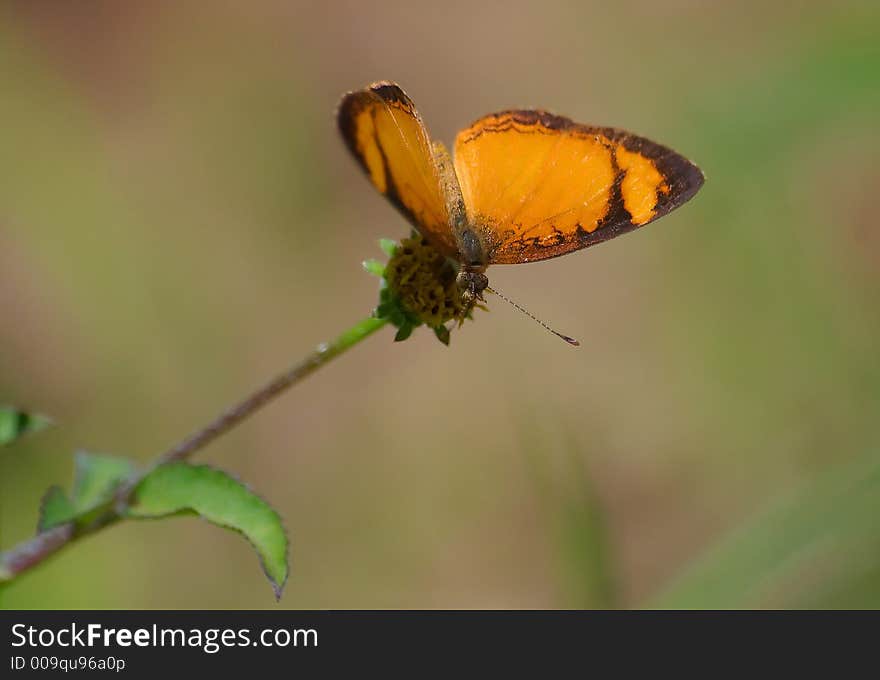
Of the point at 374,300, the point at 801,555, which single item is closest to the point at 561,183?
the point at 801,555

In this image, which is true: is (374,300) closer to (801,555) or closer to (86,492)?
(801,555)

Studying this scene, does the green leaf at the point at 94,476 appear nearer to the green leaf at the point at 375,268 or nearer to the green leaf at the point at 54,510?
the green leaf at the point at 54,510

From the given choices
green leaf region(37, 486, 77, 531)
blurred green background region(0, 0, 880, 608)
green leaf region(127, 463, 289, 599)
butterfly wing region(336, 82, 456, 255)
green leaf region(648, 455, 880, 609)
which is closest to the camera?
green leaf region(127, 463, 289, 599)

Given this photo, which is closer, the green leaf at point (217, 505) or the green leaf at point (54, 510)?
the green leaf at point (217, 505)

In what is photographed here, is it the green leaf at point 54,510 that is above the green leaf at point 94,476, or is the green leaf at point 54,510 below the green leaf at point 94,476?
below

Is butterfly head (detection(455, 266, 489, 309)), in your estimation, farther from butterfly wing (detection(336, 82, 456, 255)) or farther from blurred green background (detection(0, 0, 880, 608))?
blurred green background (detection(0, 0, 880, 608))

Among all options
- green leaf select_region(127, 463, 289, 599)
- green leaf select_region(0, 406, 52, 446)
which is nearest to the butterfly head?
green leaf select_region(127, 463, 289, 599)

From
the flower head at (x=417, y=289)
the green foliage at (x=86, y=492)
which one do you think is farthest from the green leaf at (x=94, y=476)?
the flower head at (x=417, y=289)
